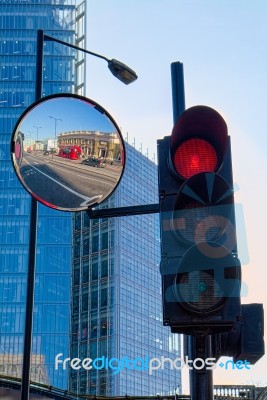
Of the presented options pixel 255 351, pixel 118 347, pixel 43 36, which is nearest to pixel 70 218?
pixel 118 347

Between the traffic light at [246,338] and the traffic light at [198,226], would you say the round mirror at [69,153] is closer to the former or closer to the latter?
the traffic light at [198,226]

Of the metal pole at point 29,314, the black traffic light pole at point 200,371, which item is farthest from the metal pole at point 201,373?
the metal pole at point 29,314

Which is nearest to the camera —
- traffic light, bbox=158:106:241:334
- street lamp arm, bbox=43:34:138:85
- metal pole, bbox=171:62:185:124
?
traffic light, bbox=158:106:241:334

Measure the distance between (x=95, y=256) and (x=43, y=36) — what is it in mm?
107733

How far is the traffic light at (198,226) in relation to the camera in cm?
245

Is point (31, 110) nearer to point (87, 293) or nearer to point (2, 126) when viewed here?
point (87, 293)

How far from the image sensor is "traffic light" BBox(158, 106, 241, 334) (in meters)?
2.45

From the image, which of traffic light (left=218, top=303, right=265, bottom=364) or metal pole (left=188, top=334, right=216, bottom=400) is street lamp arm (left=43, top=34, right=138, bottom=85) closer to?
traffic light (left=218, top=303, right=265, bottom=364)

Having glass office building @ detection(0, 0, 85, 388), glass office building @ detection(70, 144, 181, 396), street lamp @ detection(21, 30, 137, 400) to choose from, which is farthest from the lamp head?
glass office building @ detection(0, 0, 85, 388)

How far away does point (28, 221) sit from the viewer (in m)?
122

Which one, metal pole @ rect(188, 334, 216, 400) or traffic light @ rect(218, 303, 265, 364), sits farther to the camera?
traffic light @ rect(218, 303, 265, 364)

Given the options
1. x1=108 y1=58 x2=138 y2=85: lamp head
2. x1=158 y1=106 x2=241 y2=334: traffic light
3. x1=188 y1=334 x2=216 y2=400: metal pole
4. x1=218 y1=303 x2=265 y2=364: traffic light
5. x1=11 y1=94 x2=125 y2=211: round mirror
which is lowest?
x1=188 y1=334 x2=216 y2=400: metal pole

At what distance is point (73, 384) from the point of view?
108375mm

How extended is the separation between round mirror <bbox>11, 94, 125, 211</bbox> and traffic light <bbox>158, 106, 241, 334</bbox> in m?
0.74
